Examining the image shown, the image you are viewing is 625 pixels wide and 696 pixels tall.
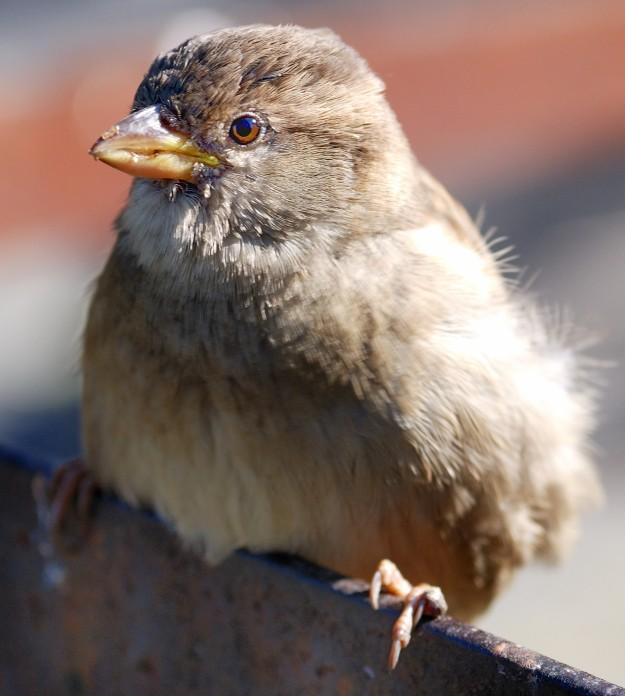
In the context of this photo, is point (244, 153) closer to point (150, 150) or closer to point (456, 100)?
Result: point (150, 150)

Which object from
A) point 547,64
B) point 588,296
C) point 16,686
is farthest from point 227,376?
point 547,64

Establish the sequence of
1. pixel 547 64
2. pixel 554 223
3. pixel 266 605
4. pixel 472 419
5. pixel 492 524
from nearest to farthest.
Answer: pixel 266 605
pixel 472 419
pixel 492 524
pixel 554 223
pixel 547 64

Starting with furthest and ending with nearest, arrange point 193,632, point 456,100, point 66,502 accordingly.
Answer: point 456,100 < point 66,502 < point 193,632

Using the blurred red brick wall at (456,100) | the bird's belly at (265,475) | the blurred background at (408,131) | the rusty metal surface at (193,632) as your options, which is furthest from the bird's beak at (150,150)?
the blurred red brick wall at (456,100)

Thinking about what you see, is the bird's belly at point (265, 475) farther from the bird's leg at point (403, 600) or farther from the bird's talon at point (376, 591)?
the bird's talon at point (376, 591)

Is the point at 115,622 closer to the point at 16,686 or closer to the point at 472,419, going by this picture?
the point at 16,686

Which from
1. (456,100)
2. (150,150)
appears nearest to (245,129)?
(150,150)
